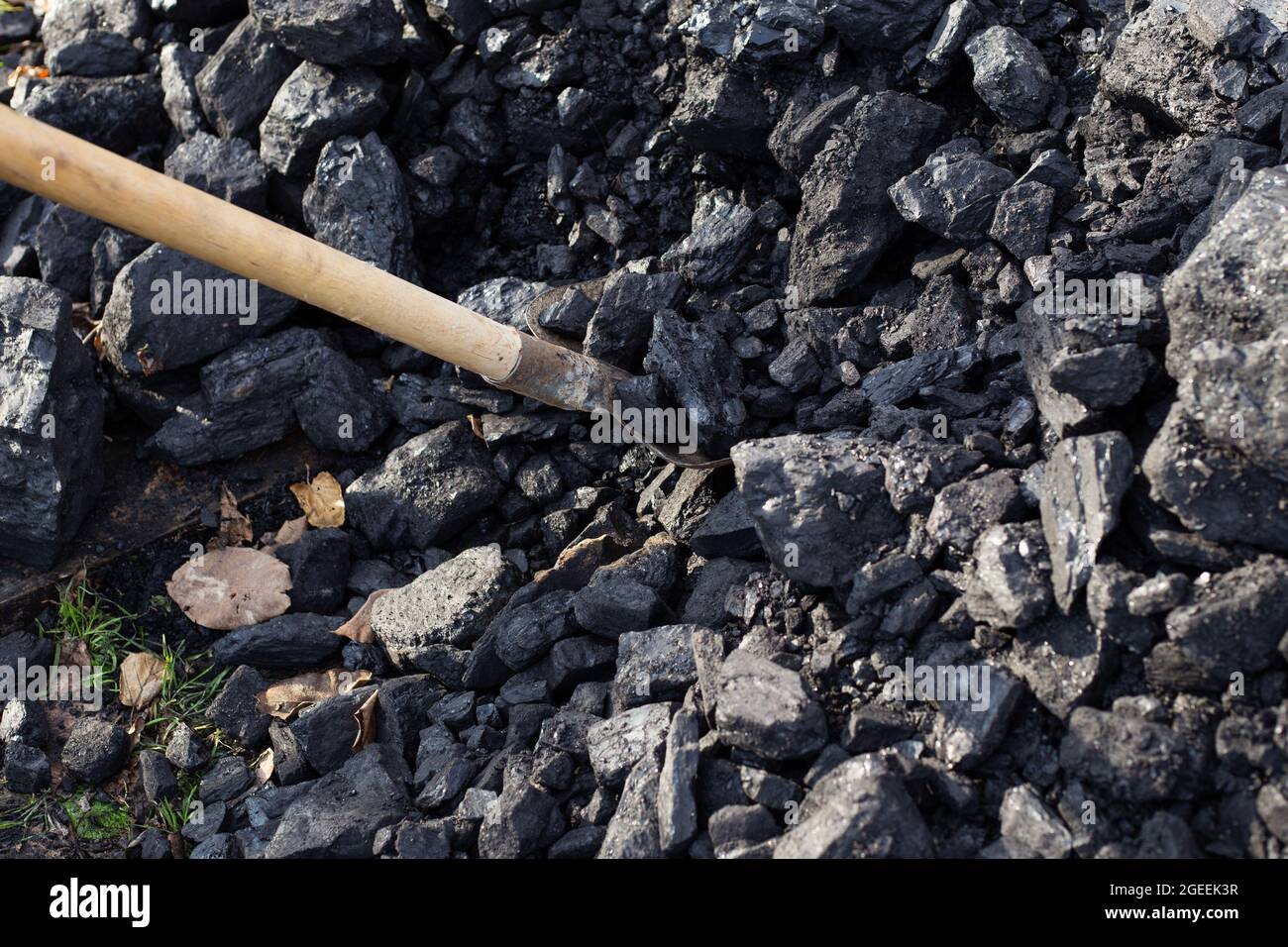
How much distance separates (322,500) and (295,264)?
5.96 feet

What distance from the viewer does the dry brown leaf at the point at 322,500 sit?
18.4ft

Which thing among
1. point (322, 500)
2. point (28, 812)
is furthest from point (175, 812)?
point (322, 500)

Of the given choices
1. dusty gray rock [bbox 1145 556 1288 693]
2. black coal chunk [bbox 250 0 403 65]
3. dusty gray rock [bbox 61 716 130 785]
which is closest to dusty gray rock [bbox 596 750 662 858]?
dusty gray rock [bbox 1145 556 1288 693]

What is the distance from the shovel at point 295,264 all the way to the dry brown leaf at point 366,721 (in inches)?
58.2

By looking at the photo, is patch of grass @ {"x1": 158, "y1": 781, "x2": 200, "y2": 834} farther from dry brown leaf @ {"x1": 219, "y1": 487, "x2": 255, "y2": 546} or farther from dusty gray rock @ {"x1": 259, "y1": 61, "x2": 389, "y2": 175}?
dusty gray rock @ {"x1": 259, "y1": 61, "x2": 389, "y2": 175}

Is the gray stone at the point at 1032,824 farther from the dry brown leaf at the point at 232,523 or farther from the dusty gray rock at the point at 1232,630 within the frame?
the dry brown leaf at the point at 232,523

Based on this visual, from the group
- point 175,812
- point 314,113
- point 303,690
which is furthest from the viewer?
point 314,113

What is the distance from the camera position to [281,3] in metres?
5.89

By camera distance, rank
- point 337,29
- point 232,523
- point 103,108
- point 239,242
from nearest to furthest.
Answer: point 239,242
point 232,523
point 337,29
point 103,108

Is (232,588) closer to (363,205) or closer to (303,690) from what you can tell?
(303,690)

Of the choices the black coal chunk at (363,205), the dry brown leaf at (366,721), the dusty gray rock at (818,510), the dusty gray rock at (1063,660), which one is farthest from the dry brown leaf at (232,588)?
the dusty gray rock at (1063,660)

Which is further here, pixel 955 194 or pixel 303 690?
pixel 303 690

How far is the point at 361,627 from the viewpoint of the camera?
5113 mm

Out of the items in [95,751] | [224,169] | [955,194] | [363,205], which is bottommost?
[95,751]
